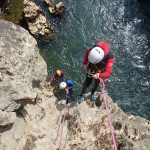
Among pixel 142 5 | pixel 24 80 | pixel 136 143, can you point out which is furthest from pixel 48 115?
pixel 142 5

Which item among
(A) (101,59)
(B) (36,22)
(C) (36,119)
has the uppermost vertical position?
(B) (36,22)

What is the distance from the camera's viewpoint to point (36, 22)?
11781mm

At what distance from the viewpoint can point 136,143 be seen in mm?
5676

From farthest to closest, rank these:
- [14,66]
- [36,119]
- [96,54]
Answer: [36,119] → [96,54] → [14,66]

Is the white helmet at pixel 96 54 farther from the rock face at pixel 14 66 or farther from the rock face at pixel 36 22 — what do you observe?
the rock face at pixel 36 22

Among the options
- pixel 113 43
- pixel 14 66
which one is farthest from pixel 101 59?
pixel 113 43

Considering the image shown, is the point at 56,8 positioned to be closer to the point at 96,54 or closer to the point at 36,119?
the point at 96,54

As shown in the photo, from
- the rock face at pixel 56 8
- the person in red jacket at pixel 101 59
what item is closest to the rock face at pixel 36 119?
the person in red jacket at pixel 101 59

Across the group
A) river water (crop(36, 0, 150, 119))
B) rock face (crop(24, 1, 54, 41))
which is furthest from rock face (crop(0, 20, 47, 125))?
rock face (crop(24, 1, 54, 41))

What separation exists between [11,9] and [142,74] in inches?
305

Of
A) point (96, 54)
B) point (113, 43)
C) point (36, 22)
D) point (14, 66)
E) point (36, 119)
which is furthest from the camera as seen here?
point (113, 43)

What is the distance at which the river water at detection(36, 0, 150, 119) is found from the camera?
11367mm

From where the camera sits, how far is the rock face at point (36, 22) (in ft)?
37.9

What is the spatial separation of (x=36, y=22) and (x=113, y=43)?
4.32 meters
